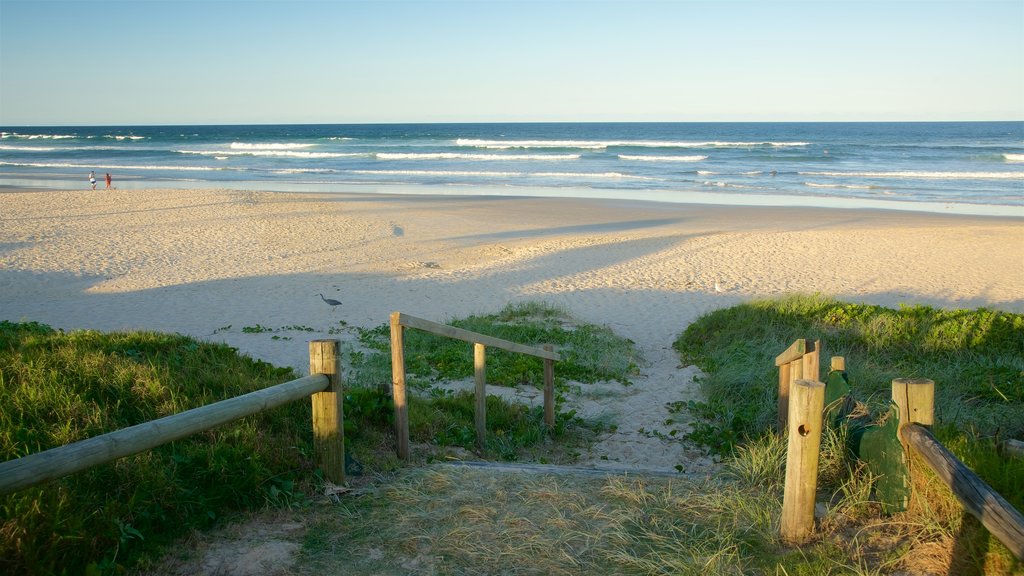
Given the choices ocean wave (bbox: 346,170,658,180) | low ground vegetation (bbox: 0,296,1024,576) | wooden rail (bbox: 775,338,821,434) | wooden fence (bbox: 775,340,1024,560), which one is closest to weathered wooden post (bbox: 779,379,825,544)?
wooden fence (bbox: 775,340,1024,560)

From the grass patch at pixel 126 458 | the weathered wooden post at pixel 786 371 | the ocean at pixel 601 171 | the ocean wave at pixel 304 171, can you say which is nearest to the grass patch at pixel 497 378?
the grass patch at pixel 126 458

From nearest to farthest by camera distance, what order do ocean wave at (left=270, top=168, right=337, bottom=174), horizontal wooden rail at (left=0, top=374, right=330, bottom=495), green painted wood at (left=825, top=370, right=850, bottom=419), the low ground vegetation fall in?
horizontal wooden rail at (left=0, top=374, right=330, bottom=495)
the low ground vegetation
green painted wood at (left=825, top=370, right=850, bottom=419)
ocean wave at (left=270, top=168, right=337, bottom=174)

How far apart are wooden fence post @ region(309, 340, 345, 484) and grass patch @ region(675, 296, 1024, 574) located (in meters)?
2.43

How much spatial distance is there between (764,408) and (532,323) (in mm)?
4402

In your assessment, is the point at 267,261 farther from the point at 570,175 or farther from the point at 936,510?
the point at 570,175

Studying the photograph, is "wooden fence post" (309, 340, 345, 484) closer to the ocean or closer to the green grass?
the green grass

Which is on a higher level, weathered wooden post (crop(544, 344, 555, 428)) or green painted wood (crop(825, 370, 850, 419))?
green painted wood (crop(825, 370, 850, 419))

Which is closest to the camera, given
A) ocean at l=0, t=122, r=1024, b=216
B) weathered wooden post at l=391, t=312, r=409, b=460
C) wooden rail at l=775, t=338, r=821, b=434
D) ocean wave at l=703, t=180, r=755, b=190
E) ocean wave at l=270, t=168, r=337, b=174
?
wooden rail at l=775, t=338, r=821, b=434

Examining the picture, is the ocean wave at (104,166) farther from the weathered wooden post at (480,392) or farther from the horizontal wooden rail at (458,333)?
the weathered wooden post at (480,392)

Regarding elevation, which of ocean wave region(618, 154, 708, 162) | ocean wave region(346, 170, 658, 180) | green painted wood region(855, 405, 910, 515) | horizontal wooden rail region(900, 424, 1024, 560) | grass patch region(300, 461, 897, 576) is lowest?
grass patch region(300, 461, 897, 576)

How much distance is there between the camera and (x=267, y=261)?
16.4 metres

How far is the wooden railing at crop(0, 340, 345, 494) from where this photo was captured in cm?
292

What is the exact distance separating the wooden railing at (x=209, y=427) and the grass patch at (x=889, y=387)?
8.14ft

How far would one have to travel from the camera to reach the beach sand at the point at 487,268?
444 inches
